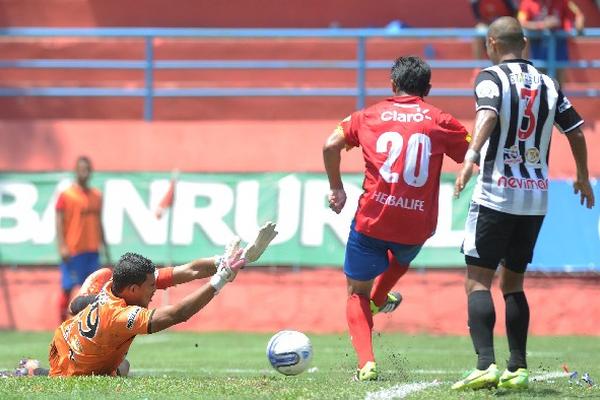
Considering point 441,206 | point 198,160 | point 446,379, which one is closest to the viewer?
point 446,379

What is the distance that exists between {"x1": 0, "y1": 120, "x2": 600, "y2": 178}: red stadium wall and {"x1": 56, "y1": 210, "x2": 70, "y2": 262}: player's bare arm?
1.16 meters

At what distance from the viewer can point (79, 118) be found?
19.2 metres

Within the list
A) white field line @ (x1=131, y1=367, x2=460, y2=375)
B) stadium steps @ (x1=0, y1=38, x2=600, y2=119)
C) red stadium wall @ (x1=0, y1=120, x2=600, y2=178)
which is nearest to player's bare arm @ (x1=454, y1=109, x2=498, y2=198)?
white field line @ (x1=131, y1=367, x2=460, y2=375)

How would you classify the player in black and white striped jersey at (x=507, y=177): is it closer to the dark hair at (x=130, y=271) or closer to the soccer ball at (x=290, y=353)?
the soccer ball at (x=290, y=353)

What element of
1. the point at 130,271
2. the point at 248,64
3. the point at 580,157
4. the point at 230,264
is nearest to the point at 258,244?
the point at 230,264

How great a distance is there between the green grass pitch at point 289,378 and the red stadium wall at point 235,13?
6.54 meters

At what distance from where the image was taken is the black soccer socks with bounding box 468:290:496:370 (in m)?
8.19

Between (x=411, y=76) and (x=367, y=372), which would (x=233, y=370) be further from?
(x=411, y=76)

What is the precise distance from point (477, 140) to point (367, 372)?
6.12 ft

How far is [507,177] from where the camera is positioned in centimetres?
831

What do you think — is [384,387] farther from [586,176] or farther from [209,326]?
[209,326]

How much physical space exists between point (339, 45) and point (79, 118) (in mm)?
4045

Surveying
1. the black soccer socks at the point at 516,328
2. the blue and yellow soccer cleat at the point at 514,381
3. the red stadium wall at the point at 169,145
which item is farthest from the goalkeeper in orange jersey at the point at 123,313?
the red stadium wall at the point at 169,145

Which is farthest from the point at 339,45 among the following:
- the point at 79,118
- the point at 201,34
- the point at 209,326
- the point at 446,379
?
the point at 446,379
